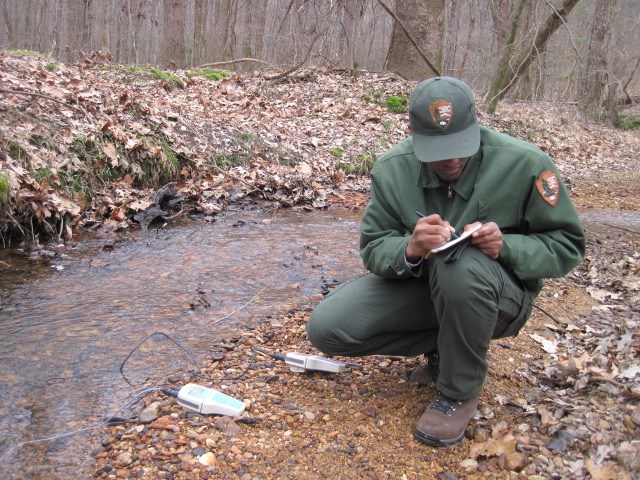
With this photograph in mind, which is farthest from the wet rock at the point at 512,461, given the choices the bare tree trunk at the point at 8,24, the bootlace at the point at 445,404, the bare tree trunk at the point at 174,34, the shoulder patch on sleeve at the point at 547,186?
the bare tree trunk at the point at 8,24

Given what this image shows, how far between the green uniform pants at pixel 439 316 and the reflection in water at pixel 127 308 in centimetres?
100

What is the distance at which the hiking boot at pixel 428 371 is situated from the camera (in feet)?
9.91

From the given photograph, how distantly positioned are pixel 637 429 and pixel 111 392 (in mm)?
2458

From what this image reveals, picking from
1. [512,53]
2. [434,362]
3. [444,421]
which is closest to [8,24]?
[512,53]

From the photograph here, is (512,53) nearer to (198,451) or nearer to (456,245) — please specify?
(456,245)

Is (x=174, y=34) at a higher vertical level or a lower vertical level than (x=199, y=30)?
lower

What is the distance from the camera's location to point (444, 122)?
8.41ft

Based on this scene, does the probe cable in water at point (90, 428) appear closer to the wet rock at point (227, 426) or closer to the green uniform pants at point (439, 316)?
the wet rock at point (227, 426)

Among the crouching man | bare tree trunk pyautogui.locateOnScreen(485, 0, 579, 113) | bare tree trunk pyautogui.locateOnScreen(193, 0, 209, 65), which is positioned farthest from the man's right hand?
bare tree trunk pyautogui.locateOnScreen(193, 0, 209, 65)

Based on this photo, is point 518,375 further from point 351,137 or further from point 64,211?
point 351,137

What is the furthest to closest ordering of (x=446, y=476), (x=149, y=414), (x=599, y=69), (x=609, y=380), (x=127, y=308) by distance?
(x=599, y=69) → (x=127, y=308) → (x=609, y=380) → (x=149, y=414) → (x=446, y=476)

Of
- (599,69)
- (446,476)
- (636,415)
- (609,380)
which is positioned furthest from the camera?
(599,69)

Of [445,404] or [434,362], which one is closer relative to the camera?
[445,404]

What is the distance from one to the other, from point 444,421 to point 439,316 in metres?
0.46
